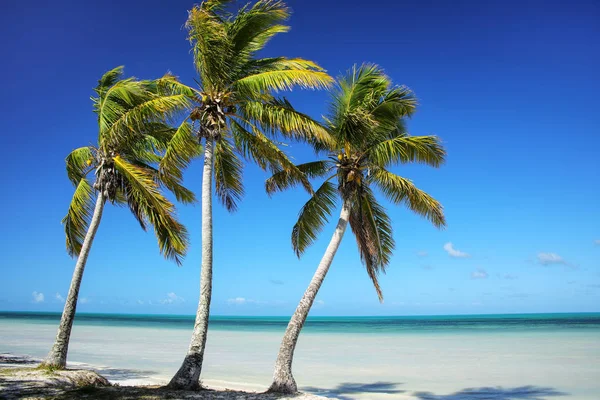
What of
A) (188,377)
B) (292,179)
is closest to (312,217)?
(292,179)

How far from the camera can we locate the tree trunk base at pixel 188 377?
351 inches

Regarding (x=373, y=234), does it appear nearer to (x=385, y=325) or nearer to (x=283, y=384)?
(x=283, y=384)

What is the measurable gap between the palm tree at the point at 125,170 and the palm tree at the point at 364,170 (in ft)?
9.49

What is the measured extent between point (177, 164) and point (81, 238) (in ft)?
16.6

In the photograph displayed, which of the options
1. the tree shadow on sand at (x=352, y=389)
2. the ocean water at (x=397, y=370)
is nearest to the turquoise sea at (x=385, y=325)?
the ocean water at (x=397, y=370)

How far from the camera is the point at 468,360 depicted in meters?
18.6

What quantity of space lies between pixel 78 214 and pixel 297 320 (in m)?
6.93

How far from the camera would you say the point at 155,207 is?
403 inches

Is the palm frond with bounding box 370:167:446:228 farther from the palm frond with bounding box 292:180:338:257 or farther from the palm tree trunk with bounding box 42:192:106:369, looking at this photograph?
the palm tree trunk with bounding box 42:192:106:369

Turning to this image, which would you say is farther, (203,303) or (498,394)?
(498,394)

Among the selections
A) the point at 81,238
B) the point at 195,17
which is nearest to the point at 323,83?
the point at 195,17

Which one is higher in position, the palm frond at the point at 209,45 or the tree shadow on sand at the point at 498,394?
the palm frond at the point at 209,45

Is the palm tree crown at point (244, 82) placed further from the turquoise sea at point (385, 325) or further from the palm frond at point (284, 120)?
the turquoise sea at point (385, 325)

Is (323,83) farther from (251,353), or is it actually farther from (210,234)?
(251,353)
